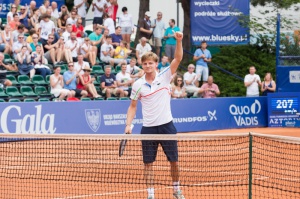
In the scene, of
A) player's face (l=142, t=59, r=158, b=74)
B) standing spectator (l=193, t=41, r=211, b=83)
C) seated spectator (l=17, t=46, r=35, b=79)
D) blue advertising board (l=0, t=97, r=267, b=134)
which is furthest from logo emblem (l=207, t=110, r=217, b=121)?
player's face (l=142, t=59, r=158, b=74)

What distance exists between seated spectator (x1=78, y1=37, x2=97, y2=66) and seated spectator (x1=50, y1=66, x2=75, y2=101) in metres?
2.91

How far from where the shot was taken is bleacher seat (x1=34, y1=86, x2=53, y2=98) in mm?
22328

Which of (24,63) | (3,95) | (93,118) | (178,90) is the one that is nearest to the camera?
(3,95)

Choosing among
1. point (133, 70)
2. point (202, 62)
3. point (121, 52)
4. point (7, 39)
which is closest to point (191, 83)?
point (202, 62)

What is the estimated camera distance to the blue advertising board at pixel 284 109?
26.9 m

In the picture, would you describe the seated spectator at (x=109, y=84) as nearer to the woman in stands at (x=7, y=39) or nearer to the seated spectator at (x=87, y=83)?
the seated spectator at (x=87, y=83)

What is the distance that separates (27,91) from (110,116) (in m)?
2.49

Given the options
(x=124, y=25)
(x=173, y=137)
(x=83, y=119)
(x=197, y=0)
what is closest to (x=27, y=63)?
(x=83, y=119)

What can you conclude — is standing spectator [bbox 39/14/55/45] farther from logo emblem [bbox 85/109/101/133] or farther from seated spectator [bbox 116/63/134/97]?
logo emblem [bbox 85/109/101/133]

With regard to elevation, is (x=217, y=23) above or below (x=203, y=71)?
above

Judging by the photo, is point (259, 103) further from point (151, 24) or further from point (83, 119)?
point (83, 119)

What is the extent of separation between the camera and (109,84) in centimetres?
2417

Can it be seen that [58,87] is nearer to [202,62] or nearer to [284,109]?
[202,62]

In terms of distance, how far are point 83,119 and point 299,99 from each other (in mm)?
8905
